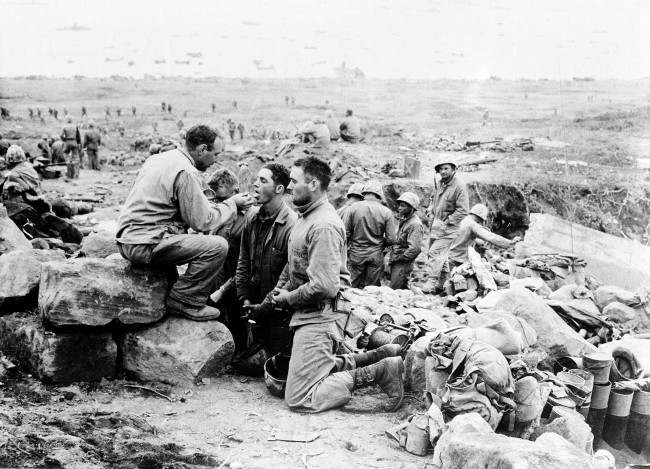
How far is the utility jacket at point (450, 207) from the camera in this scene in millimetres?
8508

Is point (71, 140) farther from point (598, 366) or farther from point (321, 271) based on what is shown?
point (598, 366)

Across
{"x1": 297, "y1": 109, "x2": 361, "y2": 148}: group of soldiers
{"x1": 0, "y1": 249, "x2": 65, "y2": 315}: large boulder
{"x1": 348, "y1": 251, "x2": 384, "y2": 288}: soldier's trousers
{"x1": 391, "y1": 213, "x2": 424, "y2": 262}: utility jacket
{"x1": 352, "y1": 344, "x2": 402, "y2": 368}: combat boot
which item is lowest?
{"x1": 348, "y1": 251, "x2": 384, "y2": 288}: soldier's trousers

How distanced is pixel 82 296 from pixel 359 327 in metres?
2.71

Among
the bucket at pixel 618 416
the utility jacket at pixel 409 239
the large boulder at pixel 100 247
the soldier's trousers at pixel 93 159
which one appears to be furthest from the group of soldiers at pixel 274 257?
the soldier's trousers at pixel 93 159

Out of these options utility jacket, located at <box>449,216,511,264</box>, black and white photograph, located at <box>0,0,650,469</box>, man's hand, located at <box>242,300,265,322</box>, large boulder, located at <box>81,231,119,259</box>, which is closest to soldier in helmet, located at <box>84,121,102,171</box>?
black and white photograph, located at <box>0,0,650,469</box>

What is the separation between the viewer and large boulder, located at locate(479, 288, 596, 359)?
5500 mm

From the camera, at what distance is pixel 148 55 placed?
55500mm

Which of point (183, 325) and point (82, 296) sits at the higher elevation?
point (82, 296)

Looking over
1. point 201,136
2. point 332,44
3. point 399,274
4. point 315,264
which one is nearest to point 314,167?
point 315,264

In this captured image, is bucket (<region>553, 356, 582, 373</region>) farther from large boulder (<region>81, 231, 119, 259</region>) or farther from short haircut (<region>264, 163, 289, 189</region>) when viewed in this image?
large boulder (<region>81, 231, 119, 259</region>)

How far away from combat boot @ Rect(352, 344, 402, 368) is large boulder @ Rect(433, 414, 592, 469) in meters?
1.33

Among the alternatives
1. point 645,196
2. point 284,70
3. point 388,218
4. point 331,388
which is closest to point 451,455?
point 331,388

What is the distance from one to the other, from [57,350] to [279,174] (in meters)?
2.28

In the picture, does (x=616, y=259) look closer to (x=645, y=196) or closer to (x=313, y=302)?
(x=645, y=196)
